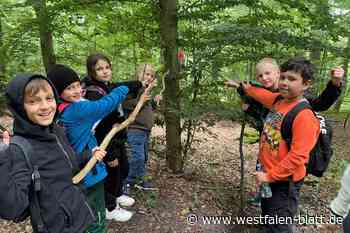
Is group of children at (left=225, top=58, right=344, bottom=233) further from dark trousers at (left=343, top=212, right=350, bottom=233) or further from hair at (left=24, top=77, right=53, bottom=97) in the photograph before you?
hair at (left=24, top=77, right=53, bottom=97)

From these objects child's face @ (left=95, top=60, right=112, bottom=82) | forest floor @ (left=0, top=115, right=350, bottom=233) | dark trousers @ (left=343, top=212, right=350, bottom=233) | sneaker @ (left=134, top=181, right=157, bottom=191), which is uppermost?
child's face @ (left=95, top=60, right=112, bottom=82)

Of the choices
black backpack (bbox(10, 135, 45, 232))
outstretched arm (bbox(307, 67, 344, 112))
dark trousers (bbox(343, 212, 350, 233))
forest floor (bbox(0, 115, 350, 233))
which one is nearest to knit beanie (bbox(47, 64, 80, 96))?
black backpack (bbox(10, 135, 45, 232))

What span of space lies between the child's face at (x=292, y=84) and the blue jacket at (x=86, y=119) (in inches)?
65.0

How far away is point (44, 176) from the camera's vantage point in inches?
95.0

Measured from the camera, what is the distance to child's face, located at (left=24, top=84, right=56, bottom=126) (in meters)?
2.43

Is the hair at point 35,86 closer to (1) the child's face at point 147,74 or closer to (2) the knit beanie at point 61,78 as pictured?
(2) the knit beanie at point 61,78

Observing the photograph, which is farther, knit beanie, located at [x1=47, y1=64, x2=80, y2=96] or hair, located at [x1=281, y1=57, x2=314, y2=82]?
hair, located at [x1=281, y1=57, x2=314, y2=82]

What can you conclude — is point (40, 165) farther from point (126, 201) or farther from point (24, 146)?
point (126, 201)

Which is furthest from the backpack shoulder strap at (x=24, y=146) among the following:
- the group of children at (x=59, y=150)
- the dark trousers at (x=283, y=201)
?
the dark trousers at (x=283, y=201)

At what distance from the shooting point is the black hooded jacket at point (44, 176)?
2.09 m

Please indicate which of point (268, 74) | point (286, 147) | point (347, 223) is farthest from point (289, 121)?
point (347, 223)

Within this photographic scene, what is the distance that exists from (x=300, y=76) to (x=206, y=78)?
65.1 inches

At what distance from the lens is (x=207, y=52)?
4281mm

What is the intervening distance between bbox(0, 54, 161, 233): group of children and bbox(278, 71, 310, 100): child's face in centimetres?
147
